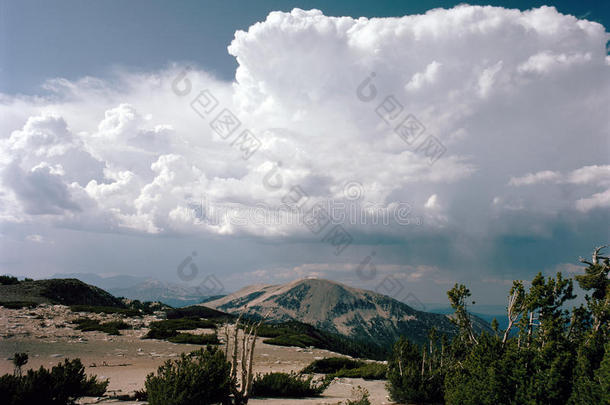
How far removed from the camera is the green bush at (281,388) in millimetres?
13348

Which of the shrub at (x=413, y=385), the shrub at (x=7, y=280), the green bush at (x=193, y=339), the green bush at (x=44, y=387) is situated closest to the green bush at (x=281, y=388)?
the shrub at (x=413, y=385)

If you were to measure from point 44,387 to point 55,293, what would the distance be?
4665 cm

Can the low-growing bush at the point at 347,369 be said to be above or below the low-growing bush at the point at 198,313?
above

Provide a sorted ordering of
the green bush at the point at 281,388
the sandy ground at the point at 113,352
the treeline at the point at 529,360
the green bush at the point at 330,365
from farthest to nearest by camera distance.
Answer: the green bush at the point at 330,365, the sandy ground at the point at 113,352, the green bush at the point at 281,388, the treeline at the point at 529,360

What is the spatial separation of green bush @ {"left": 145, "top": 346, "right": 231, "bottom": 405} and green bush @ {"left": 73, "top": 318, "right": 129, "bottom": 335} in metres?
22.5

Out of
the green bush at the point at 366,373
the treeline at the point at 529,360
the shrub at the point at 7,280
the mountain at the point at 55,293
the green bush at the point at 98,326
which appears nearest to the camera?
the treeline at the point at 529,360

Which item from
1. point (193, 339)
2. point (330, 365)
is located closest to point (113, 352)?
point (193, 339)

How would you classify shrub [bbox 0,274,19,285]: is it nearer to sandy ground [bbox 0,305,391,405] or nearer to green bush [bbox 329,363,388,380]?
sandy ground [bbox 0,305,391,405]

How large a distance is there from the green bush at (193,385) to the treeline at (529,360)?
6.60m

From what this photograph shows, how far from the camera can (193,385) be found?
29.2 ft

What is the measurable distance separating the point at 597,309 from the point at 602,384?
4.22 m

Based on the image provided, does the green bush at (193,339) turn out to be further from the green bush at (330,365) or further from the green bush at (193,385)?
the green bush at (193,385)

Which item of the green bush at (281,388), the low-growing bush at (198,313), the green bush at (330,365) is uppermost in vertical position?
the green bush at (281,388)

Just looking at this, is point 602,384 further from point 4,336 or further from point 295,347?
point 4,336
